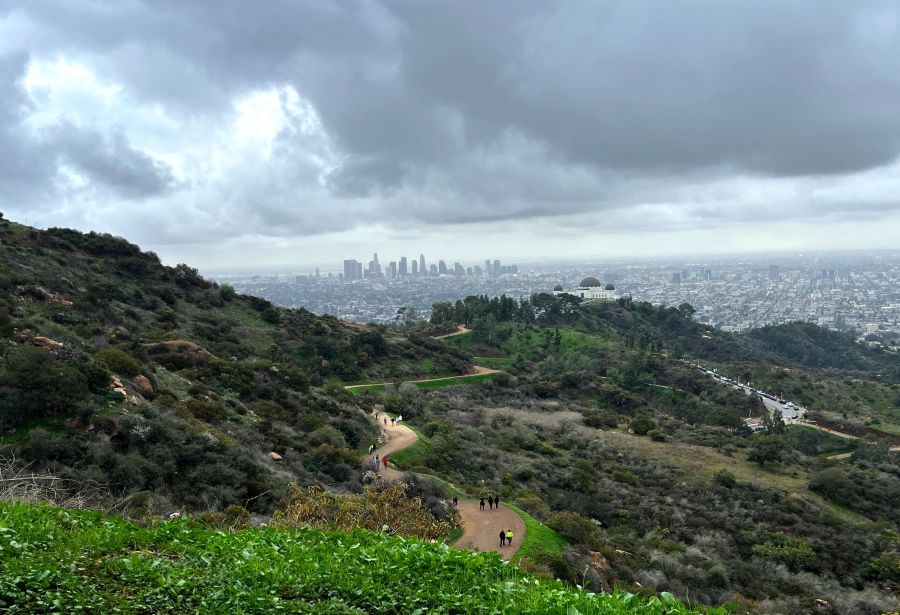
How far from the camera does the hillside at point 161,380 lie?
1298cm

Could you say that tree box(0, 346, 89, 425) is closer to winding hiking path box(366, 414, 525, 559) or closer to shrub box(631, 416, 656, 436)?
winding hiking path box(366, 414, 525, 559)

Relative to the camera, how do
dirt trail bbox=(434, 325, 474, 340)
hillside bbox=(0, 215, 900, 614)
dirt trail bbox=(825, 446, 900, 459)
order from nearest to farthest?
hillside bbox=(0, 215, 900, 614), dirt trail bbox=(825, 446, 900, 459), dirt trail bbox=(434, 325, 474, 340)

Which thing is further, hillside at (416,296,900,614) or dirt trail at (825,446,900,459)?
dirt trail at (825,446,900,459)

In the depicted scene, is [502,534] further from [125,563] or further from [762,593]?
[125,563]

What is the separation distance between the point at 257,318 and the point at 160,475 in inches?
1331

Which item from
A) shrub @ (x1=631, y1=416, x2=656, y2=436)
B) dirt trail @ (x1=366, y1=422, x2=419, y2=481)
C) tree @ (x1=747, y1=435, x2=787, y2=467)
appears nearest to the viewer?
dirt trail @ (x1=366, y1=422, x2=419, y2=481)

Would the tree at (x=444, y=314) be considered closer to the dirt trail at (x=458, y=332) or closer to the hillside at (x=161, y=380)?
the dirt trail at (x=458, y=332)

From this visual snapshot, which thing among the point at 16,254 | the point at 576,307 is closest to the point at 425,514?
the point at 16,254

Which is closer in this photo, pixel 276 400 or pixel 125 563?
pixel 125 563

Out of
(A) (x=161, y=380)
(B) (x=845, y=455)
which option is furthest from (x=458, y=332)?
(A) (x=161, y=380)

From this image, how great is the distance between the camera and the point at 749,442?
33562 mm

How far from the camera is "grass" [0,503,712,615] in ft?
16.0

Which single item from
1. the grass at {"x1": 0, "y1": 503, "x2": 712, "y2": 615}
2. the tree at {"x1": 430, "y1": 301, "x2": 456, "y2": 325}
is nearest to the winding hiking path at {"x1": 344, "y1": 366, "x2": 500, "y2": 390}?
the tree at {"x1": 430, "y1": 301, "x2": 456, "y2": 325}

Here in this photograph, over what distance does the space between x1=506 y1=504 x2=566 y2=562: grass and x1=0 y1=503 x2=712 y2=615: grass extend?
7744 millimetres
